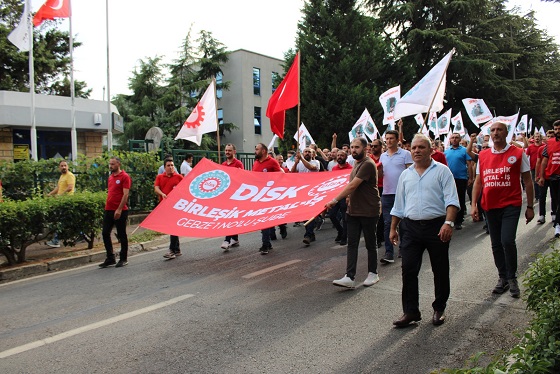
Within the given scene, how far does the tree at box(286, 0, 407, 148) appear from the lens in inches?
946

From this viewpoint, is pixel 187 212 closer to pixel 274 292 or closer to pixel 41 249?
pixel 274 292

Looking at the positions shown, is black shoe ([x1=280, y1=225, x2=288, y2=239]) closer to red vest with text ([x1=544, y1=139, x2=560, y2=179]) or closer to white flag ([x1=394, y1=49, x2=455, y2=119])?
white flag ([x1=394, y1=49, x2=455, y2=119])

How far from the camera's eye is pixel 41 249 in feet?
31.4

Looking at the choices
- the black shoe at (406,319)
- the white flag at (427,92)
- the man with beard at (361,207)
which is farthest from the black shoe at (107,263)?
the white flag at (427,92)

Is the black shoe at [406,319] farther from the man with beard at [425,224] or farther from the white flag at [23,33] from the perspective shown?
the white flag at [23,33]

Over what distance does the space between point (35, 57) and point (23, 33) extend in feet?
31.9

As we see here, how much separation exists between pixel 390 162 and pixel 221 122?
32.0 meters

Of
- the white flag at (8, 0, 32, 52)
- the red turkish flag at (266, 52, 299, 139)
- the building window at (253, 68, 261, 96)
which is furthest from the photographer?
the building window at (253, 68, 261, 96)

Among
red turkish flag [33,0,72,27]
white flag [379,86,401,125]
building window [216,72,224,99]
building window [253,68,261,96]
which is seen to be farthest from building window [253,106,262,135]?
white flag [379,86,401,125]

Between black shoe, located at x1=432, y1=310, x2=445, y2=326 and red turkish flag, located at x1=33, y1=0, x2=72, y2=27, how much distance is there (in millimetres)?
16641

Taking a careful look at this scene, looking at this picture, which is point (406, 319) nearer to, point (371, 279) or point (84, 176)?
point (371, 279)

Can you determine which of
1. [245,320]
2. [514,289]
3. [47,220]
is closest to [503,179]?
[514,289]

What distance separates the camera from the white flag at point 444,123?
18.2m

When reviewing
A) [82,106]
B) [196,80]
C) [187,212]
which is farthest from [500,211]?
[196,80]
